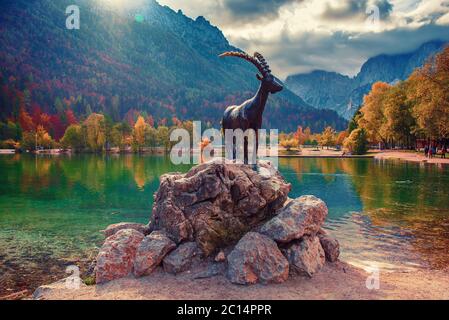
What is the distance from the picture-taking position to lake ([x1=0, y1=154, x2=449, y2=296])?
14306 millimetres

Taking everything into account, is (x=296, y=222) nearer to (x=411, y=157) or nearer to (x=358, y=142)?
(x=411, y=157)

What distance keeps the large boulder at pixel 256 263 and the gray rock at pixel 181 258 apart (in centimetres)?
127

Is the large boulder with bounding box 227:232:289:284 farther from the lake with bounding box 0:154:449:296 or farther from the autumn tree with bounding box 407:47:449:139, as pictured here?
the autumn tree with bounding box 407:47:449:139

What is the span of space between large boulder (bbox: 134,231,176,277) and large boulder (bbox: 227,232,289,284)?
2.06m

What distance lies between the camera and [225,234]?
468 inches

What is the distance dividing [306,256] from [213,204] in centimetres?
335

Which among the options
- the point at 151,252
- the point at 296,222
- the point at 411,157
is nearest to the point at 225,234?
the point at 296,222

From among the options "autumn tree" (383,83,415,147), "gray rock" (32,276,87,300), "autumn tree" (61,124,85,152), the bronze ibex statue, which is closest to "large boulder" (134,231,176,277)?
"gray rock" (32,276,87,300)

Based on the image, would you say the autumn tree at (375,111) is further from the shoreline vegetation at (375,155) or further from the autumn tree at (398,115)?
the autumn tree at (398,115)

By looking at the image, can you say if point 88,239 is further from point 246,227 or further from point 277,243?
point 277,243

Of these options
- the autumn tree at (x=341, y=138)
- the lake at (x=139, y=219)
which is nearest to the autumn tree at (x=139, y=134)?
the autumn tree at (x=341, y=138)
